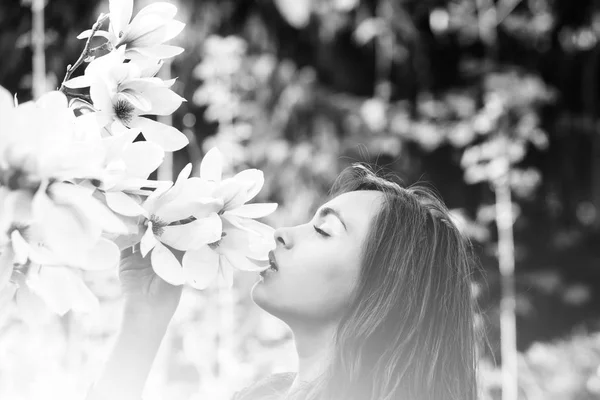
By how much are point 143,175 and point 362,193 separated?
54cm

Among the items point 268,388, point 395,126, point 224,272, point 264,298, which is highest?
point 224,272

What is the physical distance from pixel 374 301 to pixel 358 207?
0.13 meters

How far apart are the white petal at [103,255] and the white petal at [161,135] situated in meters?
0.16

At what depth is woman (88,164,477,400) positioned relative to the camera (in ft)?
2.92

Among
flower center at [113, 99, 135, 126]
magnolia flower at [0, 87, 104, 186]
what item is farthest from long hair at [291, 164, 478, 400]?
magnolia flower at [0, 87, 104, 186]

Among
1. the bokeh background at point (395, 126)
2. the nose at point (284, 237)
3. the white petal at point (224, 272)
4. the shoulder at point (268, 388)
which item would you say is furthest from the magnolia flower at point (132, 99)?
the bokeh background at point (395, 126)

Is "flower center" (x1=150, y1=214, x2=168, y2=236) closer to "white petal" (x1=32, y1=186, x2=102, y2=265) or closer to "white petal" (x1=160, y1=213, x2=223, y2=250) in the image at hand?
"white petal" (x1=160, y1=213, x2=223, y2=250)

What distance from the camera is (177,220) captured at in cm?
55

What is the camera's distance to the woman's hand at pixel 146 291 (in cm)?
72

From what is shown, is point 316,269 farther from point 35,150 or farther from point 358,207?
point 35,150

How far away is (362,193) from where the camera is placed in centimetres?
100

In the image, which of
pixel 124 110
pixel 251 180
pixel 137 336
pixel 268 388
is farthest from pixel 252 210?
pixel 268 388

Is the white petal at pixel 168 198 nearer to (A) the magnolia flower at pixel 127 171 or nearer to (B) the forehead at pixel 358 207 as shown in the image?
(A) the magnolia flower at pixel 127 171

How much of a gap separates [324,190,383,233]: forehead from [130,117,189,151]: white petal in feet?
1.30
